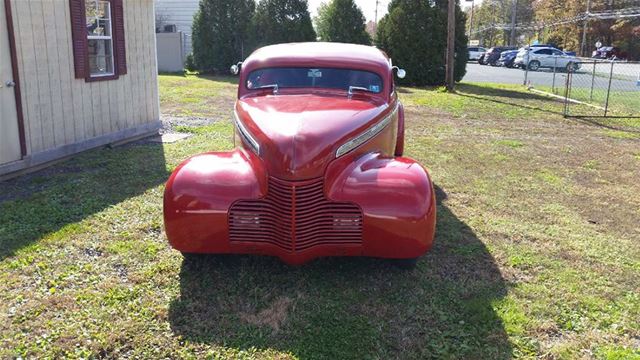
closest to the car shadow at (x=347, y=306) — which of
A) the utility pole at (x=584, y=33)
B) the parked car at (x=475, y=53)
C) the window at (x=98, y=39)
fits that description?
the window at (x=98, y=39)

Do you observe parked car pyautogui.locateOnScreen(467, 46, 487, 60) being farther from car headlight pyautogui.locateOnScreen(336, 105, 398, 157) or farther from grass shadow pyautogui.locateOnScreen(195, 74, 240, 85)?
car headlight pyautogui.locateOnScreen(336, 105, 398, 157)

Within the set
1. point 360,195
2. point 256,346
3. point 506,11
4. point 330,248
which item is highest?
point 506,11

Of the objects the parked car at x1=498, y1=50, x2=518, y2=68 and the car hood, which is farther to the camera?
the parked car at x1=498, y1=50, x2=518, y2=68

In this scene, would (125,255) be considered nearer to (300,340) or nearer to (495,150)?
(300,340)

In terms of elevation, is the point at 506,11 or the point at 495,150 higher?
the point at 506,11

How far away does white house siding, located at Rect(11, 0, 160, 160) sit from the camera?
279 inches

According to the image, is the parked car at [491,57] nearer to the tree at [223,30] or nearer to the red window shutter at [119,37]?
the tree at [223,30]

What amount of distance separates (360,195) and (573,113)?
37.9 ft

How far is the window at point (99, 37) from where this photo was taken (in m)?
8.47

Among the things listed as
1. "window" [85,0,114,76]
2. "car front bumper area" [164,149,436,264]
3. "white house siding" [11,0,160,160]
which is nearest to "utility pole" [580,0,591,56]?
"white house siding" [11,0,160,160]

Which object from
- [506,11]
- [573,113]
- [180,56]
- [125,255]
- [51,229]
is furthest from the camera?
[506,11]

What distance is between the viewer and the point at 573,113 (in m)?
13.5

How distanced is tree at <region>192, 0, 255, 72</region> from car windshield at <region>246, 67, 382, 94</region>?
18.5 meters

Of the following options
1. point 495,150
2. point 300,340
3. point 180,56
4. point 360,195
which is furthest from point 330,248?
point 180,56
